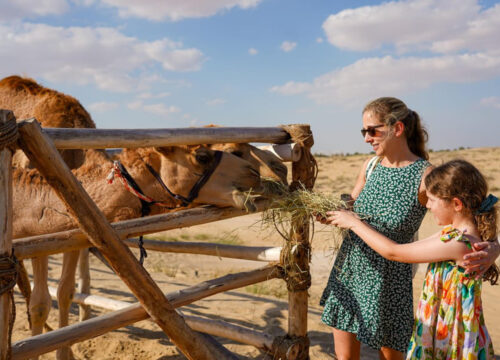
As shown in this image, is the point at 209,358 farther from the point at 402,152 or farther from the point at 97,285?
the point at 97,285

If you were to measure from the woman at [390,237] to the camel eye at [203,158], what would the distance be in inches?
42.5

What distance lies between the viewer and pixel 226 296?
6.63 m

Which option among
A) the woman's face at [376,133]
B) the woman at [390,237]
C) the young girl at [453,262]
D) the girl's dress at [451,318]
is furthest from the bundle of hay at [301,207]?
the girl's dress at [451,318]

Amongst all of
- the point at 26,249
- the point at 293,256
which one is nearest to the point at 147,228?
the point at 26,249

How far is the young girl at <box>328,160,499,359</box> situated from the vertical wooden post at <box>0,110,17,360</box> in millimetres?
1718

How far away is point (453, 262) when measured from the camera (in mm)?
2227

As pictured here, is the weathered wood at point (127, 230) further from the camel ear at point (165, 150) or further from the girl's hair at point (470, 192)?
the girl's hair at point (470, 192)

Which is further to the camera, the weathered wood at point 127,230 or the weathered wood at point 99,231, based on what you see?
the weathered wood at point 127,230

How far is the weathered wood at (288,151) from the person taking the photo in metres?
3.13

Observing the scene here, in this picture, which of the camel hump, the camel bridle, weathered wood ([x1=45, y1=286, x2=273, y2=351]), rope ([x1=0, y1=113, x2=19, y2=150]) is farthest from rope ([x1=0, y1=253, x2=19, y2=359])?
the camel hump

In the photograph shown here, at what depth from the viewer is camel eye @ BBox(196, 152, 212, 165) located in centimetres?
318

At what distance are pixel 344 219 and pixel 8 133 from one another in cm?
167

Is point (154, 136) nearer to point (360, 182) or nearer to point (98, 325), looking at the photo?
point (98, 325)

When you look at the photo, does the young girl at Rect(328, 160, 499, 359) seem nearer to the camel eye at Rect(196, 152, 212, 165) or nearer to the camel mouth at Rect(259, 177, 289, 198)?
the camel mouth at Rect(259, 177, 289, 198)
